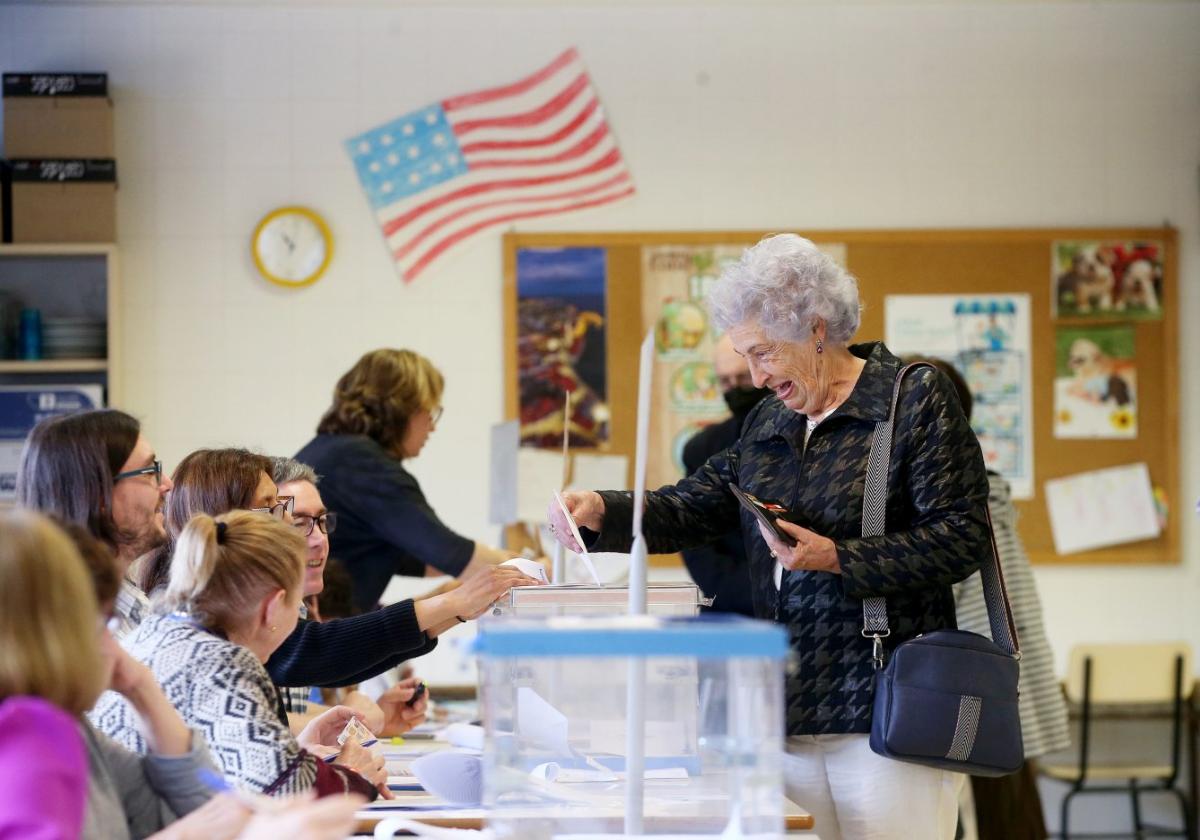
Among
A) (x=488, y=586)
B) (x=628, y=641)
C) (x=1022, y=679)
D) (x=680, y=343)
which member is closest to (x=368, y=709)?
(x=488, y=586)

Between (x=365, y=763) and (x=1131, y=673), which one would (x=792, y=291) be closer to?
(x=365, y=763)

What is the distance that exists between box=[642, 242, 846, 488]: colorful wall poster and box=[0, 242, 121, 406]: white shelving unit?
1858 mm

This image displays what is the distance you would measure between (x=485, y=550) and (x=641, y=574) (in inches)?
87.2

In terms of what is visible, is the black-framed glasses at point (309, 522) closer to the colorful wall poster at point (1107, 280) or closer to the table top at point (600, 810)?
the table top at point (600, 810)

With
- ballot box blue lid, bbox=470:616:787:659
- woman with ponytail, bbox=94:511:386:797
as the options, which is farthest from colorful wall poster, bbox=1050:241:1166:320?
ballot box blue lid, bbox=470:616:787:659

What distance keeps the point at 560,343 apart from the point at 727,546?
1731 millimetres

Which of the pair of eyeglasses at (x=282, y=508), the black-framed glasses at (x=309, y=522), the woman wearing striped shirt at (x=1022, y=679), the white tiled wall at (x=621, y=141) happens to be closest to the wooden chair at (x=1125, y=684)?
the white tiled wall at (x=621, y=141)

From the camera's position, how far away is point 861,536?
7.22ft

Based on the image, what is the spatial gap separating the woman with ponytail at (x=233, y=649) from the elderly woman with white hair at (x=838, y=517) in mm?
592

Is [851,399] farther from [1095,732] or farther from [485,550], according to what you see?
[1095,732]

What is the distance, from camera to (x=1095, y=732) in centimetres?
530

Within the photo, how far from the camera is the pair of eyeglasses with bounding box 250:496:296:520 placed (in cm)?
246

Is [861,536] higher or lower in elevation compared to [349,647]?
higher

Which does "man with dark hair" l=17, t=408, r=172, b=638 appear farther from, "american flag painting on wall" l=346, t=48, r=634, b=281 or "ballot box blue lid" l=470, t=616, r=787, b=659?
"american flag painting on wall" l=346, t=48, r=634, b=281
